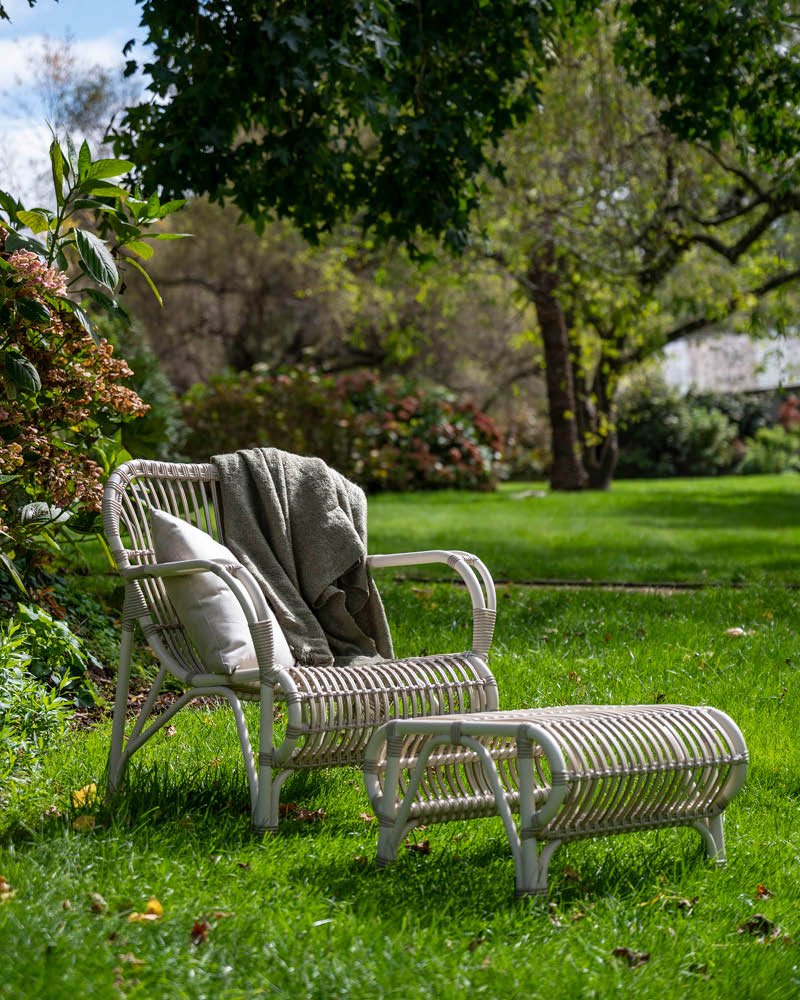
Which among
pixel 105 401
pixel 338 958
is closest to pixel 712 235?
pixel 105 401

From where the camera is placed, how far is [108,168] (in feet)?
12.7

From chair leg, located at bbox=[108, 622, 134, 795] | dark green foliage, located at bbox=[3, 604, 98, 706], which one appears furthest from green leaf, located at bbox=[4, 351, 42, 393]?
dark green foliage, located at bbox=[3, 604, 98, 706]

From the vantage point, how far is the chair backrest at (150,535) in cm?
381

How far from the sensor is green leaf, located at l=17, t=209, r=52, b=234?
400cm

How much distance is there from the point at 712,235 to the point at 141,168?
7331 mm

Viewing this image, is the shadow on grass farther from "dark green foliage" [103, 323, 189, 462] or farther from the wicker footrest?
"dark green foliage" [103, 323, 189, 462]

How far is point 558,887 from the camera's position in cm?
316

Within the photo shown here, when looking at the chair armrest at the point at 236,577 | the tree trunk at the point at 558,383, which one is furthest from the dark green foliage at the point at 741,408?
the chair armrest at the point at 236,577

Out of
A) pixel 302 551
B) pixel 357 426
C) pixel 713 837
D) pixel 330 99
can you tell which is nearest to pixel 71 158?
pixel 302 551

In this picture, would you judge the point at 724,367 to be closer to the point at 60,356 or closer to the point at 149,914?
the point at 60,356

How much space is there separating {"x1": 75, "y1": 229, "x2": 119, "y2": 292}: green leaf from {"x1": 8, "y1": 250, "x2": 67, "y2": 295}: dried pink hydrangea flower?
266 millimetres

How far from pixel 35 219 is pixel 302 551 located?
142cm

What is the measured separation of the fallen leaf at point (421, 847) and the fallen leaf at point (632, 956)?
0.86m

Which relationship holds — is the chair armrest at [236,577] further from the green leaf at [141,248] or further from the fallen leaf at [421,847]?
the green leaf at [141,248]
